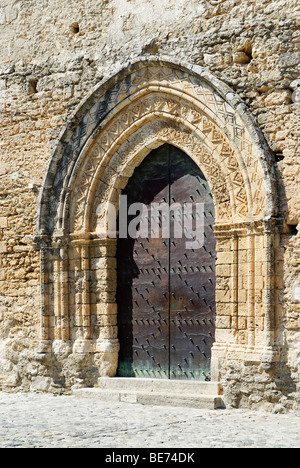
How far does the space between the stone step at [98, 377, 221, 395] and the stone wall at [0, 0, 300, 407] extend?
0.24 meters

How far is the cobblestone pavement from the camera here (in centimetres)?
554

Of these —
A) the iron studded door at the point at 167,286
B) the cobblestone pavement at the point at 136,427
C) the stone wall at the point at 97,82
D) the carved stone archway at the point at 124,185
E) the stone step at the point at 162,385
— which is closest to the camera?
the cobblestone pavement at the point at 136,427

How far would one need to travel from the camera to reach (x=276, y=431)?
19.5 feet


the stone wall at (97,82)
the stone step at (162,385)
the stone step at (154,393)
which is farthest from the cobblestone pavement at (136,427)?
the stone wall at (97,82)

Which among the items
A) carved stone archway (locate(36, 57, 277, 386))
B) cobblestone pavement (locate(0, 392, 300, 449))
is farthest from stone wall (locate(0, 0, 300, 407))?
cobblestone pavement (locate(0, 392, 300, 449))

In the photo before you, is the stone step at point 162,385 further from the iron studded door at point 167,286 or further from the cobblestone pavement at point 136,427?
the cobblestone pavement at point 136,427

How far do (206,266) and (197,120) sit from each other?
1.62m

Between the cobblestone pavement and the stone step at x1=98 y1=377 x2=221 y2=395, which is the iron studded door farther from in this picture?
the cobblestone pavement

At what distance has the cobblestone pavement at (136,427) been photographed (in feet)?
18.2

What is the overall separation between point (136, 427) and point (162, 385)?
1481 mm

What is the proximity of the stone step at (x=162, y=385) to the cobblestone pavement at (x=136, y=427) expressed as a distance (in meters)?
0.34

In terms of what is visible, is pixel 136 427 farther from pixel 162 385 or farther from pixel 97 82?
pixel 97 82

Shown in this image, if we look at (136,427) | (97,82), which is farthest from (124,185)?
(136,427)

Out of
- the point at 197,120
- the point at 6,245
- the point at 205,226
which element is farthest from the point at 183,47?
the point at 6,245
